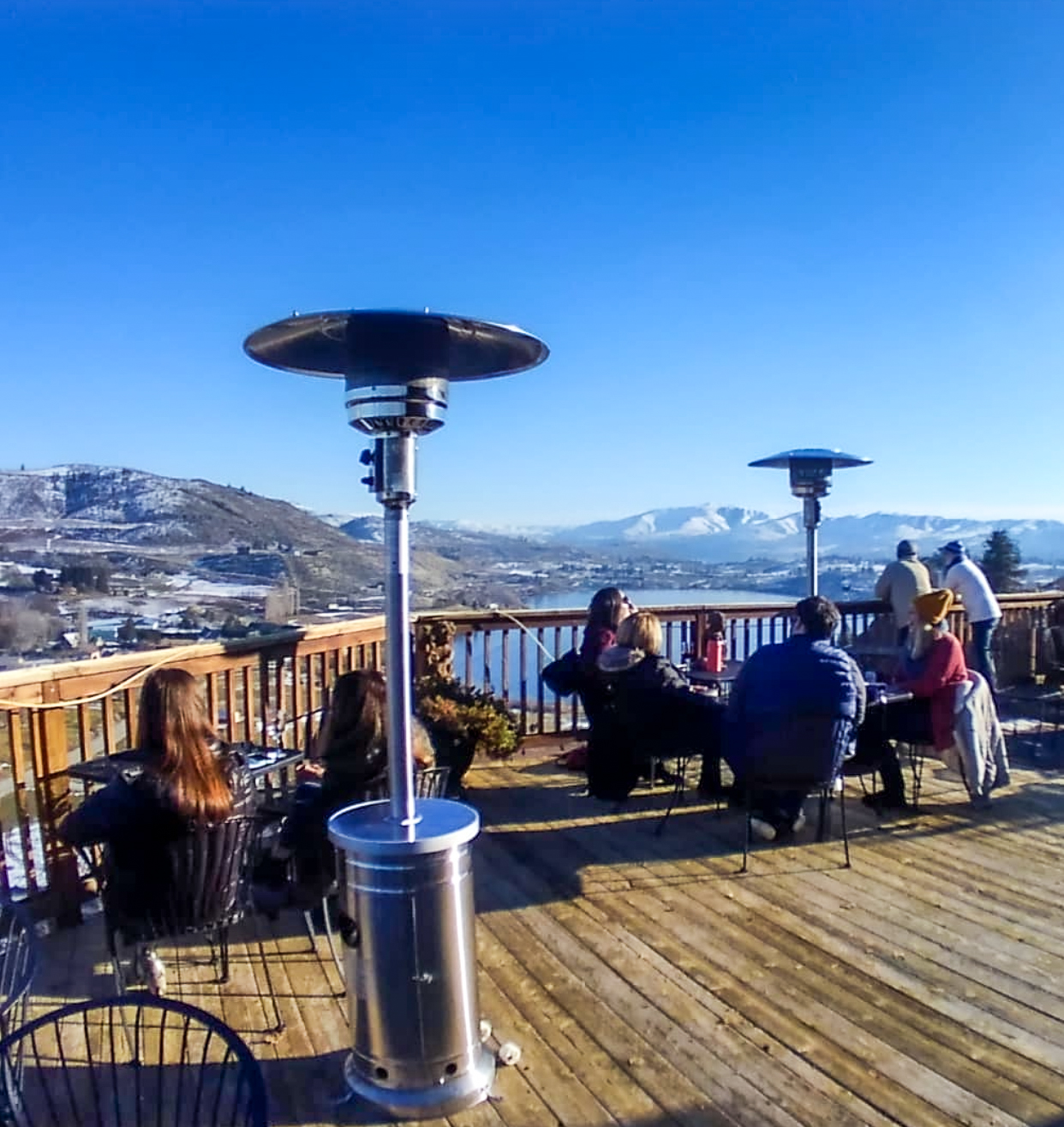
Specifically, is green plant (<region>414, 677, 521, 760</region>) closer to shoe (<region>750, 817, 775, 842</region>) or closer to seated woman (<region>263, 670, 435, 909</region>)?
shoe (<region>750, 817, 775, 842</region>)

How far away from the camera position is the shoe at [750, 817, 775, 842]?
4449 mm

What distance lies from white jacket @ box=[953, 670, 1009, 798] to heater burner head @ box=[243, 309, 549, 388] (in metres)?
3.37

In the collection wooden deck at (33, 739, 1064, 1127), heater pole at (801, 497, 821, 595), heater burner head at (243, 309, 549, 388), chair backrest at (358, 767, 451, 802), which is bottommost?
wooden deck at (33, 739, 1064, 1127)

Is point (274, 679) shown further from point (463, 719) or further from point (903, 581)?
point (903, 581)

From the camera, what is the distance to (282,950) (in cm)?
338

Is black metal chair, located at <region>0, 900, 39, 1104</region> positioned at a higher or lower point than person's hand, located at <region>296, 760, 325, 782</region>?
higher

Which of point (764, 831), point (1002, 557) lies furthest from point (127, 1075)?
point (1002, 557)

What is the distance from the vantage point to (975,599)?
6988 millimetres

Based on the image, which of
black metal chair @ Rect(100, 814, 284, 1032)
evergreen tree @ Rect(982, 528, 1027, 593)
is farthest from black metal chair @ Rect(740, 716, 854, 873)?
evergreen tree @ Rect(982, 528, 1027, 593)

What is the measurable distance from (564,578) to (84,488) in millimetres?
20640

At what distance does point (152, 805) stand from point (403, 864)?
88cm

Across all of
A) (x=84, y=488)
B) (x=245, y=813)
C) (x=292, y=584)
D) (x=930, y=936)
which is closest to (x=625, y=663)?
(x=930, y=936)

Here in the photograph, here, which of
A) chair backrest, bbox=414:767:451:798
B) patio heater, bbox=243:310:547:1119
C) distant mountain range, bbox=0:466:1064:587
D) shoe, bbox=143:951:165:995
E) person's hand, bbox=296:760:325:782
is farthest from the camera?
distant mountain range, bbox=0:466:1064:587

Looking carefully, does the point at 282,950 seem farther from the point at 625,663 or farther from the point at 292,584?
the point at 292,584
